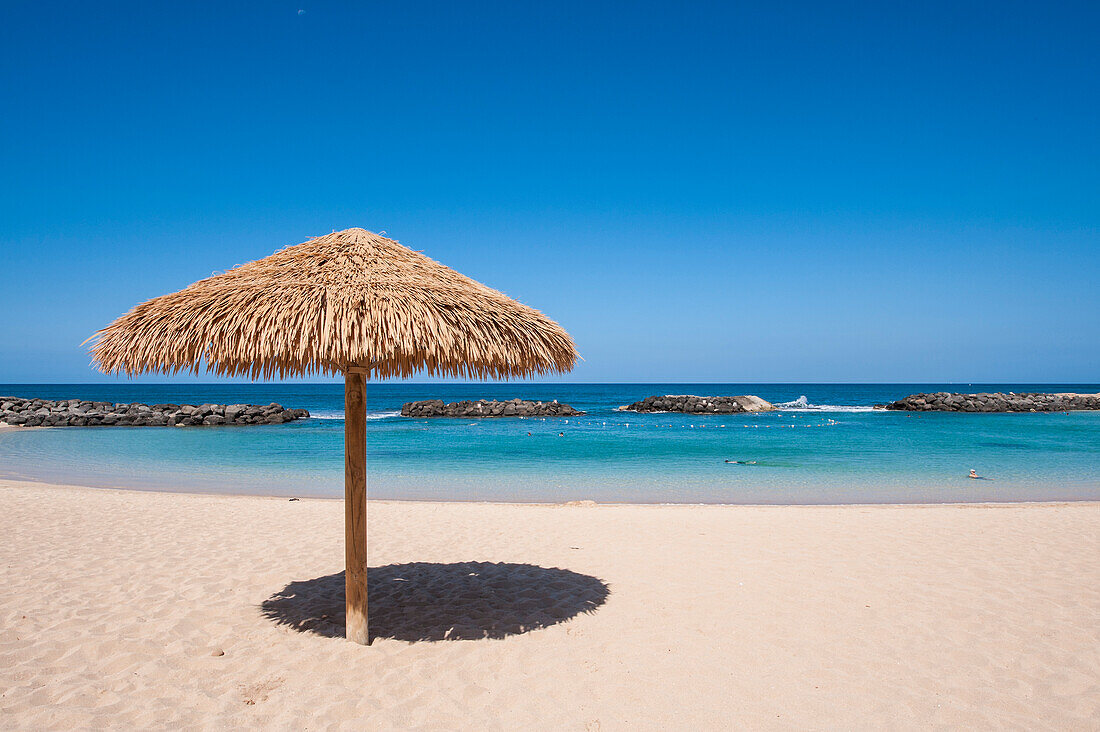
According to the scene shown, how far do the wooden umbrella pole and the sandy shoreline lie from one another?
215 mm

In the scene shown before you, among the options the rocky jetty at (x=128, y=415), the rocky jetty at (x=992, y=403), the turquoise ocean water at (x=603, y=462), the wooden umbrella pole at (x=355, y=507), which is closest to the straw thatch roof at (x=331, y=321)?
the wooden umbrella pole at (x=355, y=507)

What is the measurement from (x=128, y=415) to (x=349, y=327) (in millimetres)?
35877

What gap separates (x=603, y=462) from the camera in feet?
56.5

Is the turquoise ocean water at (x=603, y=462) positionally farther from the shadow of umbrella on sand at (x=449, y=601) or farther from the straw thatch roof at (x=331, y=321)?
the straw thatch roof at (x=331, y=321)

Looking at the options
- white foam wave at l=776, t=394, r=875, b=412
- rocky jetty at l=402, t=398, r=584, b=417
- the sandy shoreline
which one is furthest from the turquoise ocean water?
white foam wave at l=776, t=394, r=875, b=412

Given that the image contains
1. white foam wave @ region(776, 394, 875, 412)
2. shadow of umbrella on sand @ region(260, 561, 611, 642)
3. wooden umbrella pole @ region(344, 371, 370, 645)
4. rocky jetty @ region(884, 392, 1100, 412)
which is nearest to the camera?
wooden umbrella pole @ region(344, 371, 370, 645)

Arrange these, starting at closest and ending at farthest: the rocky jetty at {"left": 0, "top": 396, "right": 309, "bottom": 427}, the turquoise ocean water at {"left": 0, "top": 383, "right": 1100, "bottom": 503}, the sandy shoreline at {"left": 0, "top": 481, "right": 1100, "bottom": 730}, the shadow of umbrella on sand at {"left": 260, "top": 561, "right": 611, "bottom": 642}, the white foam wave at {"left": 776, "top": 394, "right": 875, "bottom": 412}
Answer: the sandy shoreline at {"left": 0, "top": 481, "right": 1100, "bottom": 730} < the shadow of umbrella on sand at {"left": 260, "top": 561, "right": 611, "bottom": 642} < the turquoise ocean water at {"left": 0, "top": 383, "right": 1100, "bottom": 503} < the rocky jetty at {"left": 0, "top": 396, "right": 309, "bottom": 427} < the white foam wave at {"left": 776, "top": 394, "right": 875, "bottom": 412}

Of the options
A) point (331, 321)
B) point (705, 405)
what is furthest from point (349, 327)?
point (705, 405)

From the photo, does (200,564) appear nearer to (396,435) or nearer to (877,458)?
(877,458)

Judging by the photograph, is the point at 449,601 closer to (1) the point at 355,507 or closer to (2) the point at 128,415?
(1) the point at 355,507

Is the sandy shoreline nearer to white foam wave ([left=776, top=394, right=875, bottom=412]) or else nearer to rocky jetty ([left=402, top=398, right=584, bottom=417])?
rocky jetty ([left=402, top=398, right=584, bottom=417])

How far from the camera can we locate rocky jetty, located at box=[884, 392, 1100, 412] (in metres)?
41.7

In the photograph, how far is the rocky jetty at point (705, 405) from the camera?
41.1m

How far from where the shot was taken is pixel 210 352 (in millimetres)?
3541
